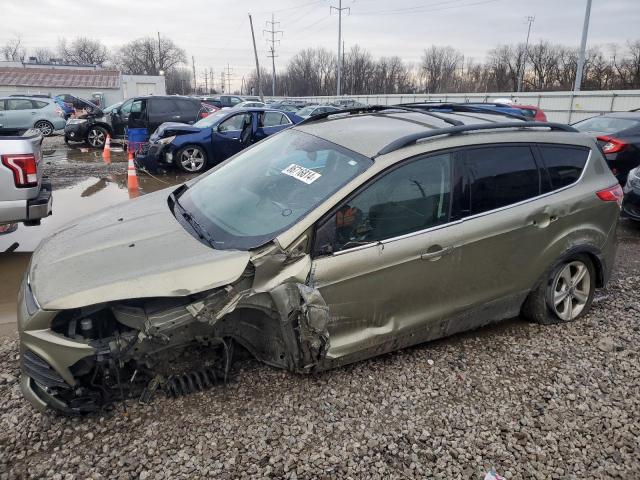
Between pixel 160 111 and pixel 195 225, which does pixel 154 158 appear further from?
pixel 195 225

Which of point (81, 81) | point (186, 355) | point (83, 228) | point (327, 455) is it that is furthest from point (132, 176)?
point (81, 81)

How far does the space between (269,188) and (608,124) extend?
895 centimetres

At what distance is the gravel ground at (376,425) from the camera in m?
2.40

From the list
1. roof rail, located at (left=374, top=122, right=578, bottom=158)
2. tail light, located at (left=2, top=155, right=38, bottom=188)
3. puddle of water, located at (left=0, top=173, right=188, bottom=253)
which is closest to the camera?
roof rail, located at (left=374, top=122, right=578, bottom=158)

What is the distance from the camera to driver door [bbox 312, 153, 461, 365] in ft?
9.14

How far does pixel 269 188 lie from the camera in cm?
322

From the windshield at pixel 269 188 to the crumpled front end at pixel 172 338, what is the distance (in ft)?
0.96

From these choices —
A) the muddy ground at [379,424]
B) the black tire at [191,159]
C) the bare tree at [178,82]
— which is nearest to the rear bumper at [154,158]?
the black tire at [191,159]

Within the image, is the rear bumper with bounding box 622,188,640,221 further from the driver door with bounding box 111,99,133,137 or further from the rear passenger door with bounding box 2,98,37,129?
the rear passenger door with bounding box 2,98,37,129

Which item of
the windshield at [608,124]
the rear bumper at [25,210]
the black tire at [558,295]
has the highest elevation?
the windshield at [608,124]

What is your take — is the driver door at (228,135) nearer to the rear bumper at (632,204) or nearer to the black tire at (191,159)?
the black tire at (191,159)

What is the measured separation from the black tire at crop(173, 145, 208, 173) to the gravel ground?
8.35 m

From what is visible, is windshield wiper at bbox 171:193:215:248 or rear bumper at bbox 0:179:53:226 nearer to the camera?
windshield wiper at bbox 171:193:215:248

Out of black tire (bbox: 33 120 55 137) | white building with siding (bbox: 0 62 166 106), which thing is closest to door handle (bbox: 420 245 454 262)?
black tire (bbox: 33 120 55 137)
